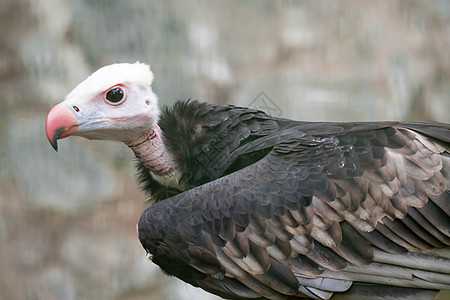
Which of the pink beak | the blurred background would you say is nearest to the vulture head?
the pink beak

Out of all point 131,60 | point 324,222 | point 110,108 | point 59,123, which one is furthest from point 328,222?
point 131,60

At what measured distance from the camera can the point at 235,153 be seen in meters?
3.18

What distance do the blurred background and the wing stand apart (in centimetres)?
289

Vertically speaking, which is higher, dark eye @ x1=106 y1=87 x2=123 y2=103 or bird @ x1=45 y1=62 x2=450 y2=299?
dark eye @ x1=106 y1=87 x2=123 y2=103

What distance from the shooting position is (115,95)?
10.5ft

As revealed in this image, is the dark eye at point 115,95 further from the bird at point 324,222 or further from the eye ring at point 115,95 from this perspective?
the bird at point 324,222

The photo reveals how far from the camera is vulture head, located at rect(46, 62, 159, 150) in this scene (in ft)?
10.0

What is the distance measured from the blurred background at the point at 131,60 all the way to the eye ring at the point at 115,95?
8.65ft

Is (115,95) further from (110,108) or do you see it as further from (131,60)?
(131,60)

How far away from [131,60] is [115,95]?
9.28 ft

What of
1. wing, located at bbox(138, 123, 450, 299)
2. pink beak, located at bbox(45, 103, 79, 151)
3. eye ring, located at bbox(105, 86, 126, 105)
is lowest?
wing, located at bbox(138, 123, 450, 299)

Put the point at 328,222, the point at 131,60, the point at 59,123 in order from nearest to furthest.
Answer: the point at 328,222 → the point at 59,123 → the point at 131,60

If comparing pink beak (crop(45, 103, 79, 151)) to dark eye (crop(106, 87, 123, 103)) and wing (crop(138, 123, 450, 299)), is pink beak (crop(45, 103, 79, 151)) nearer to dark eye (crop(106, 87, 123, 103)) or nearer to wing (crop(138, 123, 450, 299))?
dark eye (crop(106, 87, 123, 103))

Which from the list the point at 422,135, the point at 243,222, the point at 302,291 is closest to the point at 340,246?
the point at 302,291
